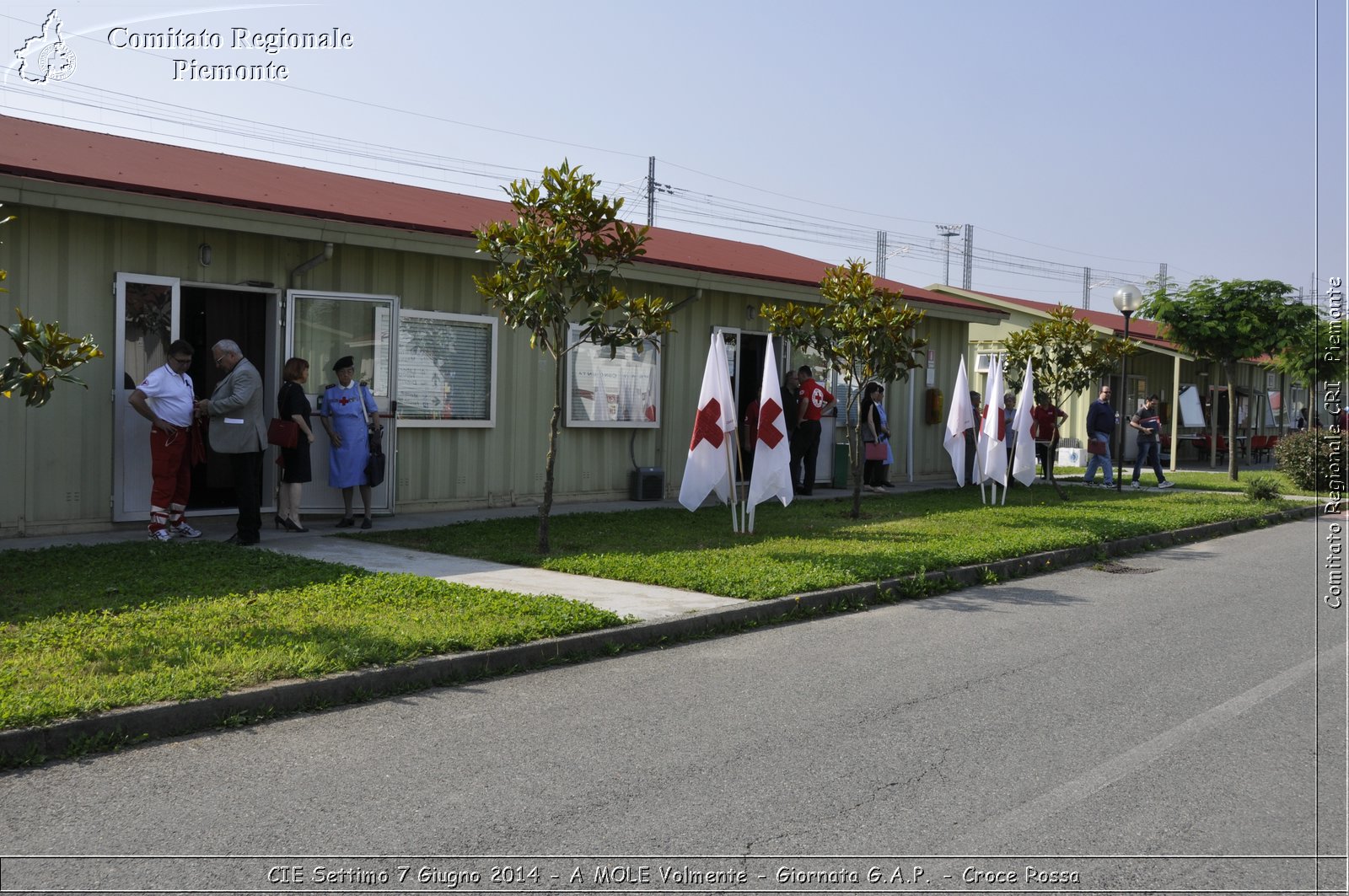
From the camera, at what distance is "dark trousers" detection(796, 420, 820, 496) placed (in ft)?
57.4

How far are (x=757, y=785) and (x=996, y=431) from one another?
41.4 ft

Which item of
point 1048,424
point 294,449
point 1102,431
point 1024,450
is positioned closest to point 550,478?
point 294,449

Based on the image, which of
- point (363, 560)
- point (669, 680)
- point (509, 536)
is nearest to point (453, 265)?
point (509, 536)

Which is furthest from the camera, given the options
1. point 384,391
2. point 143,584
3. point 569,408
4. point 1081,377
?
point 1081,377

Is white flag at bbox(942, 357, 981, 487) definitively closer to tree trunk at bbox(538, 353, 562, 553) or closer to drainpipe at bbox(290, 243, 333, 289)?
tree trunk at bbox(538, 353, 562, 553)

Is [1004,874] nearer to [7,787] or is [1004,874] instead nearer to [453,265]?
[7,787]

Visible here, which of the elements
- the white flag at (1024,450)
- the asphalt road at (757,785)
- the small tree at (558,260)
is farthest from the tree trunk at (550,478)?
the white flag at (1024,450)

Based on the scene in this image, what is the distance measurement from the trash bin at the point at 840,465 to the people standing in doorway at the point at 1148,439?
239 inches

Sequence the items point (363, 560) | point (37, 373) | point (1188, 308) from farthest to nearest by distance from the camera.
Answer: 1. point (1188, 308)
2. point (363, 560)
3. point (37, 373)

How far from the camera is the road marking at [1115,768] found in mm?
4512

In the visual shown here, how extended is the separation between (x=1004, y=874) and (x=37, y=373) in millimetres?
6495

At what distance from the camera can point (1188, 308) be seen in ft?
84.7

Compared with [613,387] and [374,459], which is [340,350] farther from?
[613,387]

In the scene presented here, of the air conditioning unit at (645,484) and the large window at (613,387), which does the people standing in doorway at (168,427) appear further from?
the air conditioning unit at (645,484)
